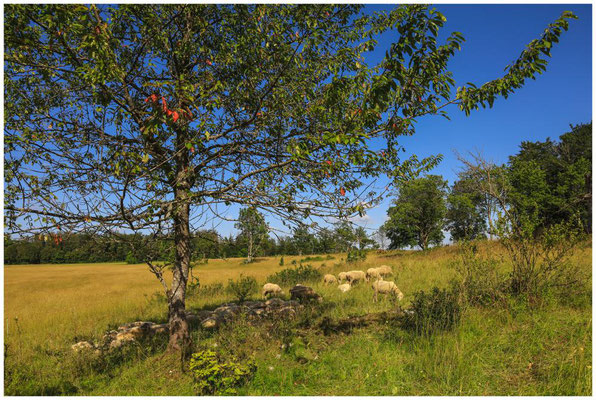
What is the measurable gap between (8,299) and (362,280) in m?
24.3

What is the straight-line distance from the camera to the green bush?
475 centimetres

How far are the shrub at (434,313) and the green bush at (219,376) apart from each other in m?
3.71

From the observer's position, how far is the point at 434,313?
6.96m

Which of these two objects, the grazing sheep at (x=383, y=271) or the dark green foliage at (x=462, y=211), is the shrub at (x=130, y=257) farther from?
the dark green foliage at (x=462, y=211)

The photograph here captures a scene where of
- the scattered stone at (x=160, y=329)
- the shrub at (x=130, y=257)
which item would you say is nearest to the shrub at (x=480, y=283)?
the shrub at (x=130, y=257)

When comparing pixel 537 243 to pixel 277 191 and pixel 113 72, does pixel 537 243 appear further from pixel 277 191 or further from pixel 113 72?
pixel 113 72

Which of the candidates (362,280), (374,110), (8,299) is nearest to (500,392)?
(374,110)

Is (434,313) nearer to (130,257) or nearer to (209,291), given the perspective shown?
(130,257)

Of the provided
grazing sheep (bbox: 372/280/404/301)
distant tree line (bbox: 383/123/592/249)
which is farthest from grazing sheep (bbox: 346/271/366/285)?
distant tree line (bbox: 383/123/592/249)

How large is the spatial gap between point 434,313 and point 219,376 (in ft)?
16.7

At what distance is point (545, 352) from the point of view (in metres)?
5.18

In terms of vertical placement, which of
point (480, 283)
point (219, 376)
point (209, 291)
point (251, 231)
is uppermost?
point (251, 231)

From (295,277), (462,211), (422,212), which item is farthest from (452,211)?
(295,277)

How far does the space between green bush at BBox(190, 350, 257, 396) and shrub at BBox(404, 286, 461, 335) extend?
3.71 m
